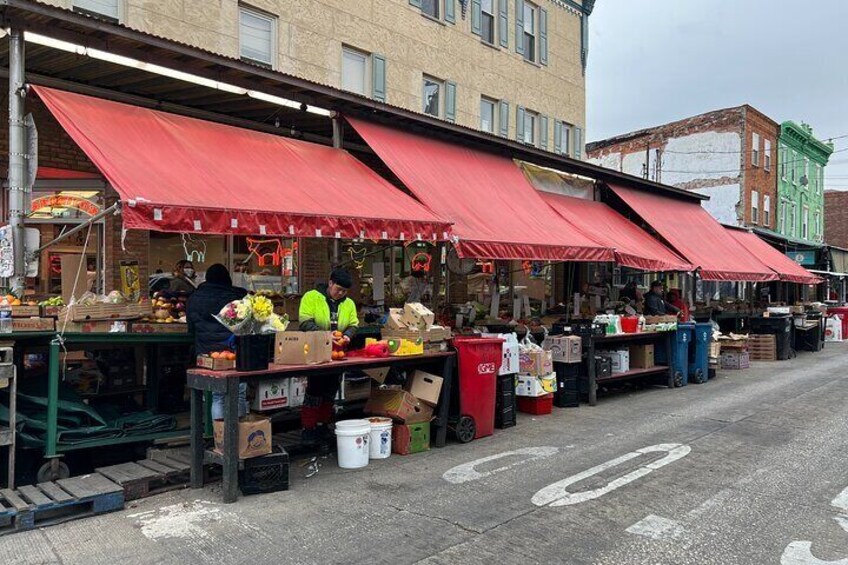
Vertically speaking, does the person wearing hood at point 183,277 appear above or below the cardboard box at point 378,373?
above

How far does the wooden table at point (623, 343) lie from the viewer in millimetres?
10820

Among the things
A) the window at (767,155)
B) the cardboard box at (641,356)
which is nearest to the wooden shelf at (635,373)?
the cardboard box at (641,356)

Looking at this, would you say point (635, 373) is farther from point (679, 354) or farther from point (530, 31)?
point (530, 31)

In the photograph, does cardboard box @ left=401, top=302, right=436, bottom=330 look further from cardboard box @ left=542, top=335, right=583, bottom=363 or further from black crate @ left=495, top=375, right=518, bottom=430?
cardboard box @ left=542, top=335, right=583, bottom=363

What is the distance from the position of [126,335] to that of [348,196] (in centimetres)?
310

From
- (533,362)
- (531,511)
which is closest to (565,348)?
(533,362)

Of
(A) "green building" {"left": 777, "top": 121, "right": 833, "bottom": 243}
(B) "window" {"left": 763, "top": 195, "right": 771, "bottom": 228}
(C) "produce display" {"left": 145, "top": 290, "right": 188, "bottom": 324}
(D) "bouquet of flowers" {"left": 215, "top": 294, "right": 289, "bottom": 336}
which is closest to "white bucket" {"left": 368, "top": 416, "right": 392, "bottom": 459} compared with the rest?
(D) "bouquet of flowers" {"left": 215, "top": 294, "right": 289, "bottom": 336}

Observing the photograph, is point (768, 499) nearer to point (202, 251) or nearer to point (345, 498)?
point (345, 498)

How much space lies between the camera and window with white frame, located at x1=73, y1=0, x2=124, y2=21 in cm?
1125

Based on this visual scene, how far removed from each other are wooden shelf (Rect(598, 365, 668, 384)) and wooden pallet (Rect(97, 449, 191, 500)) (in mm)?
7089

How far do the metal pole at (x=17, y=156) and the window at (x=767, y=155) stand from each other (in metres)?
37.6

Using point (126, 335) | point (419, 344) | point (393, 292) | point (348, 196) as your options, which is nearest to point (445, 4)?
point (393, 292)

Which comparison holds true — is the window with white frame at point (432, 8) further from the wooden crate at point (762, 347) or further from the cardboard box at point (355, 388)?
the wooden crate at point (762, 347)

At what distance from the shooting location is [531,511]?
5598 mm
